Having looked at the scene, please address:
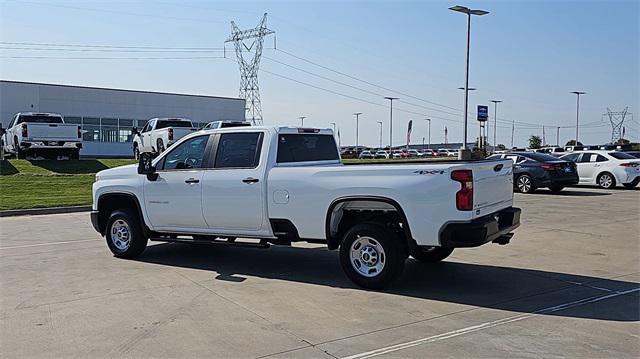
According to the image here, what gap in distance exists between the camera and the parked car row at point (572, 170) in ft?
70.8

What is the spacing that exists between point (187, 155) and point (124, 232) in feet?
5.37

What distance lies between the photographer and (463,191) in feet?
21.8

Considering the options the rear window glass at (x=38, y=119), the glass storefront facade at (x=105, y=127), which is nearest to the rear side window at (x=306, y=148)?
the rear window glass at (x=38, y=119)

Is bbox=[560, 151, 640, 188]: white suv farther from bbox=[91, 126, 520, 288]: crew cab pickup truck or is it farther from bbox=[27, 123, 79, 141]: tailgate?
bbox=[27, 123, 79, 141]: tailgate

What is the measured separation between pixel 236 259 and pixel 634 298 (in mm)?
5367

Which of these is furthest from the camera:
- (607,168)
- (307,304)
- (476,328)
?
(607,168)

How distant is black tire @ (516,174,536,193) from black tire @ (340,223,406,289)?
15855mm

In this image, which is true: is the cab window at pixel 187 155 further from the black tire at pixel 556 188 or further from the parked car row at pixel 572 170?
the black tire at pixel 556 188

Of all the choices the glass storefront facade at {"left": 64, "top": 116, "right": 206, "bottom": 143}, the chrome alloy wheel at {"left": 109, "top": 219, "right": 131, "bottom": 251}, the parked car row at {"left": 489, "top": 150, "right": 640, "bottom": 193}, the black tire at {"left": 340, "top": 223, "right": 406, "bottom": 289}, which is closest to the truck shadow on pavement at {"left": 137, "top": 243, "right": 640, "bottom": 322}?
the black tire at {"left": 340, "top": 223, "right": 406, "bottom": 289}

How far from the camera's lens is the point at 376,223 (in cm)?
727

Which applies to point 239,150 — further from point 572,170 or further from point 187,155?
point 572,170

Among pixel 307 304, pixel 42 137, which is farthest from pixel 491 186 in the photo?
pixel 42 137

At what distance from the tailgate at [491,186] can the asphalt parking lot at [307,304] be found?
0.98 m

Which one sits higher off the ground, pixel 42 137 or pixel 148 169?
pixel 42 137
